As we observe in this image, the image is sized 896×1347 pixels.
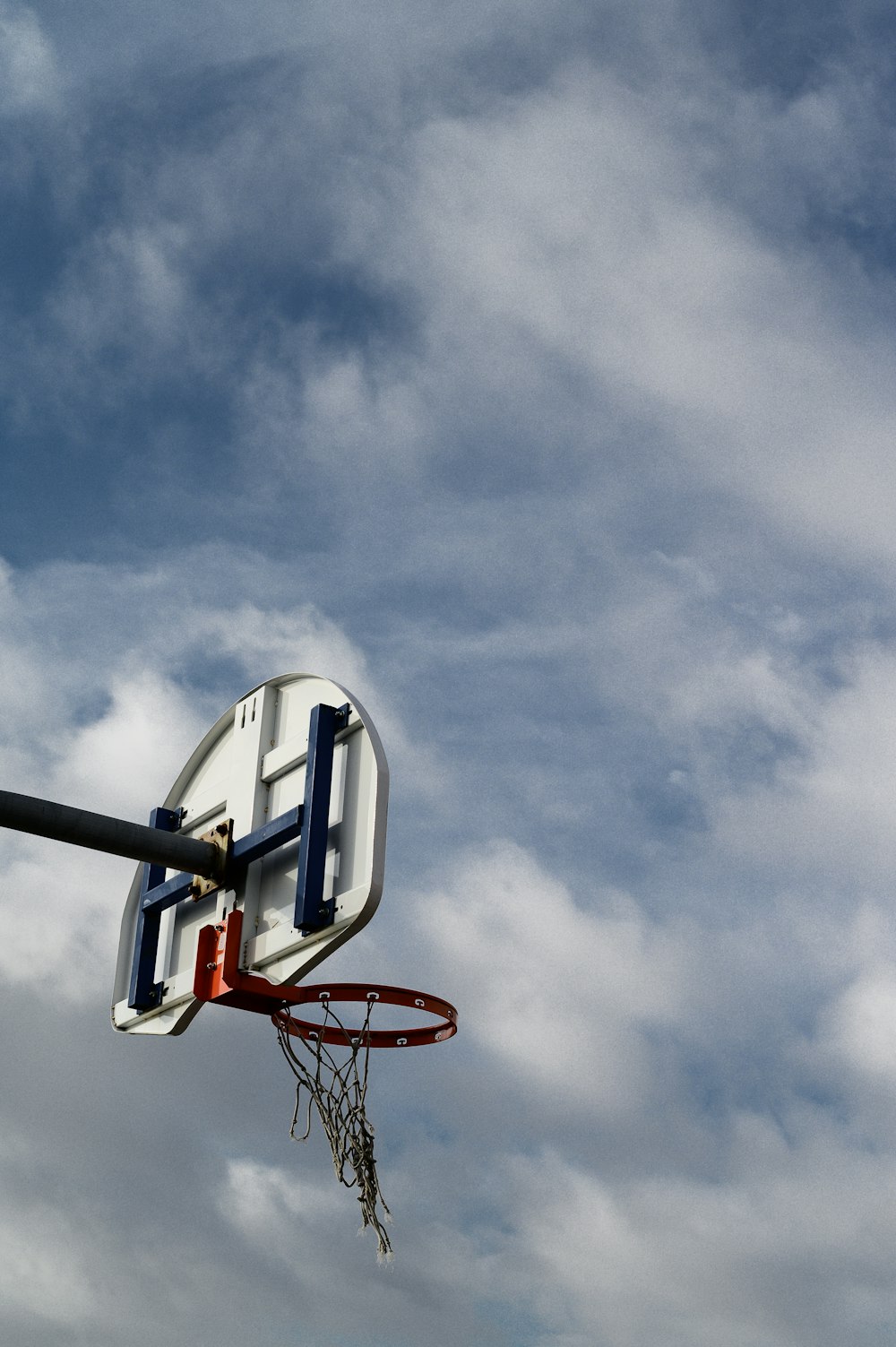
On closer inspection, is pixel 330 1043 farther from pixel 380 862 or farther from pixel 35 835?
pixel 35 835

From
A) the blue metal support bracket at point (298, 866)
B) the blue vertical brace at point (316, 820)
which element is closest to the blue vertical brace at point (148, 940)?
the blue metal support bracket at point (298, 866)

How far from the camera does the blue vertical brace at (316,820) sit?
870 centimetres

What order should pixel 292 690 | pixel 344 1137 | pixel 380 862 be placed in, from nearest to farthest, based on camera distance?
pixel 380 862 → pixel 344 1137 → pixel 292 690

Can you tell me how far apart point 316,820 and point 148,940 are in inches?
81.3

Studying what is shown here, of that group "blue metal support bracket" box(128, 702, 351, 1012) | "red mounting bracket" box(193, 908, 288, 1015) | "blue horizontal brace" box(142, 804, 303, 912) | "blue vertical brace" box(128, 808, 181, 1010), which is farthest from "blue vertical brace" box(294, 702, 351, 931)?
"blue vertical brace" box(128, 808, 181, 1010)

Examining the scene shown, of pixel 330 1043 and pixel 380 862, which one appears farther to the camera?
pixel 330 1043

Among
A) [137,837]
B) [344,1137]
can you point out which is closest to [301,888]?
[137,837]

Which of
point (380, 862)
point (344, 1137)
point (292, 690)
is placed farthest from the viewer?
point (292, 690)

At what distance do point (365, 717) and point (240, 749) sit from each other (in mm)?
1384

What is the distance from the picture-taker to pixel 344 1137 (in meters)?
9.21

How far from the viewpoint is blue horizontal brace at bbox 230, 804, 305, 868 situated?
9.12 metres

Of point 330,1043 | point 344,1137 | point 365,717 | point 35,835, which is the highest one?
point 365,717

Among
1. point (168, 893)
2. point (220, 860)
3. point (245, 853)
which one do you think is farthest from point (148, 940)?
point (245, 853)

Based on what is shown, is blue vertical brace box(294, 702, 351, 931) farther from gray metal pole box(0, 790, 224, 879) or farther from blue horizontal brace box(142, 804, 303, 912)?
gray metal pole box(0, 790, 224, 879)
